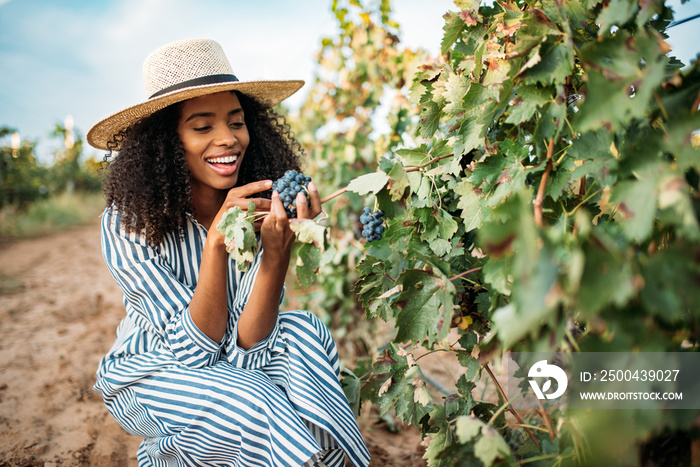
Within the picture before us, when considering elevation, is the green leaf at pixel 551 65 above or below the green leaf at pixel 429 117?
above

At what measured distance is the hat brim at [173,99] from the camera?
5.73ft

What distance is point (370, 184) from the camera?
4.41 feet

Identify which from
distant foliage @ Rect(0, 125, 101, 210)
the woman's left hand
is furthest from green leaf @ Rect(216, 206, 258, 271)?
distant foliage @ Rect(0, 125, 101, 210)

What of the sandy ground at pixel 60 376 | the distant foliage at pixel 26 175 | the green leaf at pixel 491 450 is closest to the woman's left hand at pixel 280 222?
the green leaf at pixel 491 450

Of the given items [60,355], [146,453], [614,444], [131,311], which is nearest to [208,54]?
[131,311]

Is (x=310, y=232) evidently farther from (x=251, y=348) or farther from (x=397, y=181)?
(x=251, y=348)

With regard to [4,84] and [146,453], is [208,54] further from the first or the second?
[4,84]

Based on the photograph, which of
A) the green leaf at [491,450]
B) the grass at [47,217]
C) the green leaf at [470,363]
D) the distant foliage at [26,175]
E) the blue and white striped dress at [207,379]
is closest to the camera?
the green leaf at [491,450]

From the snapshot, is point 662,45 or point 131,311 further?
point 131,311

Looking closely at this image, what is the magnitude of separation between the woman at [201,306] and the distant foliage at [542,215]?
0.94 ft

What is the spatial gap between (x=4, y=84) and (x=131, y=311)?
10.4m

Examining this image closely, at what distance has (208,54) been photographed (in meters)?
1.92

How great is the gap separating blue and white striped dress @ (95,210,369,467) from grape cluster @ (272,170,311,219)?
1.61 feet

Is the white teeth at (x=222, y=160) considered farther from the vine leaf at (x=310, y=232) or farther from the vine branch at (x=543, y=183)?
the vine branch at (x=543, y=183)
